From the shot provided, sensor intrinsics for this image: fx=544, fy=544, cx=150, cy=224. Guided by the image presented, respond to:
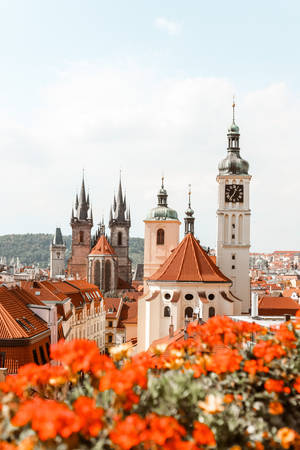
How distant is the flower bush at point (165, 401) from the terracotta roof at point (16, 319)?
1396 centimetres

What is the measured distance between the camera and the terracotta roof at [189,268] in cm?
3809

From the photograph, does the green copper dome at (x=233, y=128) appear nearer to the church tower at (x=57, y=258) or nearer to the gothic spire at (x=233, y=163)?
the gothic spire at (x=233, y=163)

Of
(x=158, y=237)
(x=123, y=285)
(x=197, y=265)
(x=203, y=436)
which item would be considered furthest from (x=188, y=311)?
(x=123, y=285)

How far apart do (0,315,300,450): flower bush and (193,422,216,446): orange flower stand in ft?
0.03

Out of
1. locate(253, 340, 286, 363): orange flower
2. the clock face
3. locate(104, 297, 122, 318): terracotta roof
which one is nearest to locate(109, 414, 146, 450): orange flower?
locate(253, 340, 286, 363): orange flower

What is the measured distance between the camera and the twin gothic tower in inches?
3750

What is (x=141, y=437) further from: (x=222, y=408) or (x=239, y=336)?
(x=239, y=336)

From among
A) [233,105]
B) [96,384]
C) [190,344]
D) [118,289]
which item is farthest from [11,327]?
[118,289]

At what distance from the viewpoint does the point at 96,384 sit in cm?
555

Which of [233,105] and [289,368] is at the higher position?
[233,105]

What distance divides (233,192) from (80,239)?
65.6m

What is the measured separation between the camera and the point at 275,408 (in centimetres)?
568

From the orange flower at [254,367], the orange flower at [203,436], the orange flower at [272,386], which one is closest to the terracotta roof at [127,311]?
the orange flower at [254,367]

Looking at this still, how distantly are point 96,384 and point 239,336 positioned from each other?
2.25 m
